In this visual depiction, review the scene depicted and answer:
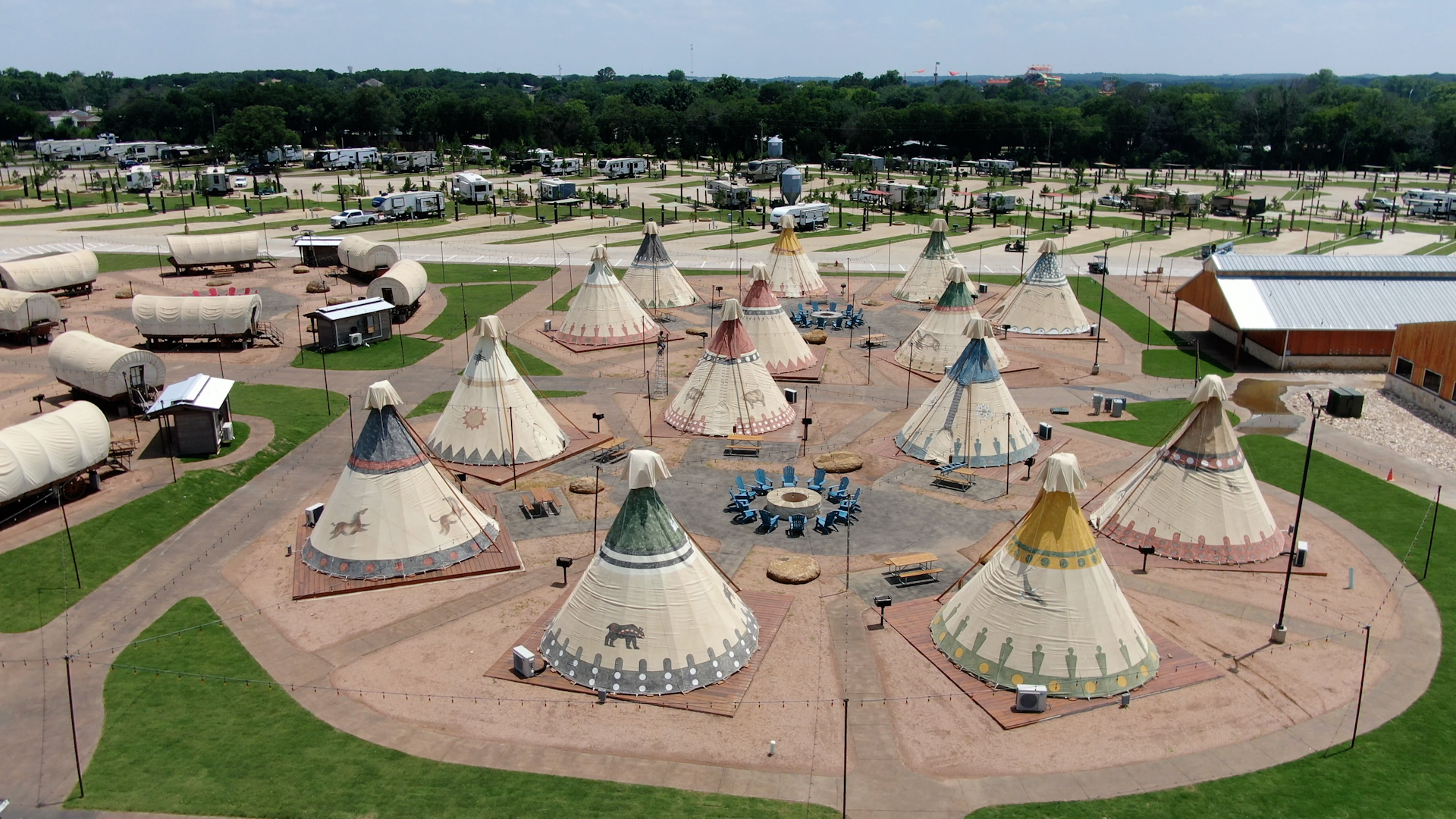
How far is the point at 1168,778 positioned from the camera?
30.4 m

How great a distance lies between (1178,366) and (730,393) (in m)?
37.9

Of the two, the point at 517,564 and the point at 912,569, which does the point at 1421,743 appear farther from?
the point at 517,564

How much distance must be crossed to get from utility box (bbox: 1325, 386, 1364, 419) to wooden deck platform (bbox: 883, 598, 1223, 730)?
3442cm

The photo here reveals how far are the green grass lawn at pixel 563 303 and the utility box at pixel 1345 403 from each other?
59.8 meters

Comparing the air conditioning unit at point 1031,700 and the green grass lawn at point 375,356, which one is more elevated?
the green grass lawn at point 375,356

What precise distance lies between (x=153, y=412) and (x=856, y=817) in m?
45.0

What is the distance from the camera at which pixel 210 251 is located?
10381cm

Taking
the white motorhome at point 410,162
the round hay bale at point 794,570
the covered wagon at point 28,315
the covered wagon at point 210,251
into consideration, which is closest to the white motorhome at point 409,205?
the covered wagon at point 210,251

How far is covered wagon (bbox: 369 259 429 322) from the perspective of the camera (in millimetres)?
87250

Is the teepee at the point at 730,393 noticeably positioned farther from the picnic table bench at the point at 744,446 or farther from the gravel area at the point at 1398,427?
the gravel area at the point at 1398,427

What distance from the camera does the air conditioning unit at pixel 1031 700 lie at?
109 feet

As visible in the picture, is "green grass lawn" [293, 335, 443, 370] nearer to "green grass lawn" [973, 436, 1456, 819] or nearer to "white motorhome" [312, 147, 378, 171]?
"green grass lawn" [973, 436, 1456, 819]

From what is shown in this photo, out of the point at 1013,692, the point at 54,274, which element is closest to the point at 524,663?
the point at 1013,692

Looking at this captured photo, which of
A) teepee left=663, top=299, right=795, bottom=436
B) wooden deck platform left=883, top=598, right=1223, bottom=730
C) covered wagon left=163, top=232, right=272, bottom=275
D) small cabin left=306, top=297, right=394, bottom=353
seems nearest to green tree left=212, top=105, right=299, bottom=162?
covered wagon left=163, top=232, right=272, bottom=275
